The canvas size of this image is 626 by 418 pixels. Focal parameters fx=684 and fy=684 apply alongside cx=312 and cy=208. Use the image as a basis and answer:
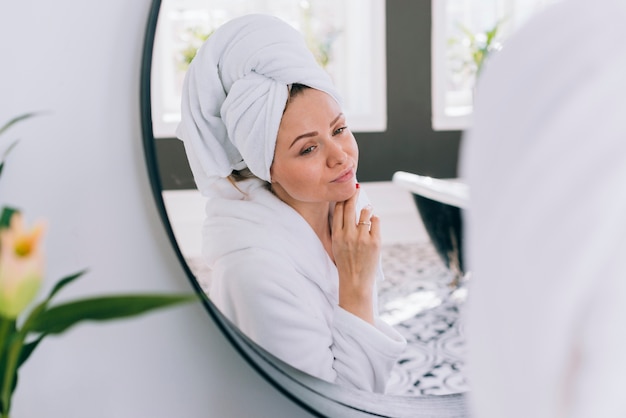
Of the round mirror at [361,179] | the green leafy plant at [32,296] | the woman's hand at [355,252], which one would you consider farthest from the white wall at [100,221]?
the green leafy plant at [32,296]

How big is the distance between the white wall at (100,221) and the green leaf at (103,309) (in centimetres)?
35

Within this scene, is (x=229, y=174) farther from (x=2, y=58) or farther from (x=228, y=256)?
(x=2, y=58)

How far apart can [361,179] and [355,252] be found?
3.5 inches

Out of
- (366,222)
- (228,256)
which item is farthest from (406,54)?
(228,256)

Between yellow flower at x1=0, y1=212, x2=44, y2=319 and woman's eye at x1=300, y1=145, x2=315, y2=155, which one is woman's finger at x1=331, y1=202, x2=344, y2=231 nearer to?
woman's eye at x1=300, y1=145, x2=315, y2=155

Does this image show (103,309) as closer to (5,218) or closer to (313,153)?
(5,218)

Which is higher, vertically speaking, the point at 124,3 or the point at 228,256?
the point at 124,3

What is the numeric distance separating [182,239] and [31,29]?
304 mm

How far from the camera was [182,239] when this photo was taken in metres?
0.81

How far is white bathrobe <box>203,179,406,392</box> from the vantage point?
2.63 ft

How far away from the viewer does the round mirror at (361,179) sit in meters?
0.79

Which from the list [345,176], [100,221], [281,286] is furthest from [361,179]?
[100,221]

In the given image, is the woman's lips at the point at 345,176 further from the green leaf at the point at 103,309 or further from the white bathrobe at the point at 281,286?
the green leaf at the point at 103,309

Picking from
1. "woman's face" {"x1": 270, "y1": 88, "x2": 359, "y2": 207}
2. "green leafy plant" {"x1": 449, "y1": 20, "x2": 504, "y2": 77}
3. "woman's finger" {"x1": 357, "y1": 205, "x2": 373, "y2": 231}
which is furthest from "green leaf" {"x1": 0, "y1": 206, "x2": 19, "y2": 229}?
"green leafy plant" {"x1": 449, "y1": 20, "x2": 504, "y2": 77}
